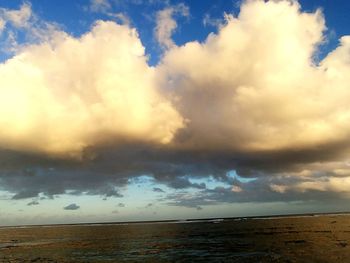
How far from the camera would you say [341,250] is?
2665 inches

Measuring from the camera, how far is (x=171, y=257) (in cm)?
6831

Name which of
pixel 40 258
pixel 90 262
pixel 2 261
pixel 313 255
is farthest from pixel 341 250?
pixel 2 261

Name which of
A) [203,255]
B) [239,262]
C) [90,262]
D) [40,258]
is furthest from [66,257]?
[239,262]

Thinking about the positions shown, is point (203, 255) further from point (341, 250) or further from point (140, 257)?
point (341, 250)

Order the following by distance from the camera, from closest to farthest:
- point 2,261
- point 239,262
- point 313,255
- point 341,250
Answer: point 239,262
point 313,255
point 341,250
point 2,261

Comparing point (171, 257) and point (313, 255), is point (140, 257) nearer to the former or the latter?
point (171, 257)

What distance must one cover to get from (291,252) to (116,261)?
3205cm

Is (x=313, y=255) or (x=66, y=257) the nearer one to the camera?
(x=313, y=255)

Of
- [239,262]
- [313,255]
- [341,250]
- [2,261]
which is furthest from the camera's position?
[2,261]

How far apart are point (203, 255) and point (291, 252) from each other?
16203 millimetres

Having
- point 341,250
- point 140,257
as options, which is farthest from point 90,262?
point 341,250

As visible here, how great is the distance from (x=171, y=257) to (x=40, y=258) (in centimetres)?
2751

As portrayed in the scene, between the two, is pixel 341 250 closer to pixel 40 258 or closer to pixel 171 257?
pixel 171 257

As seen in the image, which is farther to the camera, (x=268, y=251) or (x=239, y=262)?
(x=268, y=251)
